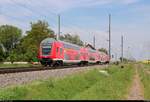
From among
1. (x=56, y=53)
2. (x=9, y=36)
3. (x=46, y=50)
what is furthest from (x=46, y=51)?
(x=9, y=36)

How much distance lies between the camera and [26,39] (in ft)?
398

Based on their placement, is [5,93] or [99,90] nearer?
[5,93]

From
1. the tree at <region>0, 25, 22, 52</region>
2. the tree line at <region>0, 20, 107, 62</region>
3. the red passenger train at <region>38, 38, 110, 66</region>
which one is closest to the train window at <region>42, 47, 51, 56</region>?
the red passenger train at <region>38, 38, 110, 66</region>

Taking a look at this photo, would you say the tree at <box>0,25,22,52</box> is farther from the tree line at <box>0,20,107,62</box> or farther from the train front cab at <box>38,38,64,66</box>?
the train front cab at <box>38,38,64,66</box>

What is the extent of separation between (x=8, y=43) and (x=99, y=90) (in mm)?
152381

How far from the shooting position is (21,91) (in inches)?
628

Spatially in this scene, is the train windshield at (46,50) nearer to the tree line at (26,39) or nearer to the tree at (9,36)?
the tree line at (26,39)

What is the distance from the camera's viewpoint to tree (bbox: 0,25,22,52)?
167550 mm

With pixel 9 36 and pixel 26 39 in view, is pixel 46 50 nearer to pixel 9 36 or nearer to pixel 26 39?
pixel 26 39

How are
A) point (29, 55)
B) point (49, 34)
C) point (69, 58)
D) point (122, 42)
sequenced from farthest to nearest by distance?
1. point (122, 42)
2. point (49, 34)
3. point (29, 55)
4. point (69, 58)

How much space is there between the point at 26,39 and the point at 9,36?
5010 centimetres

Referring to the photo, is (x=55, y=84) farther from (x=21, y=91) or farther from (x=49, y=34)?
(x=49, y=34)

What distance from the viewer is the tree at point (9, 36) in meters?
168

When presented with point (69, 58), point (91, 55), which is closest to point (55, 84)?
point (69, 58)
